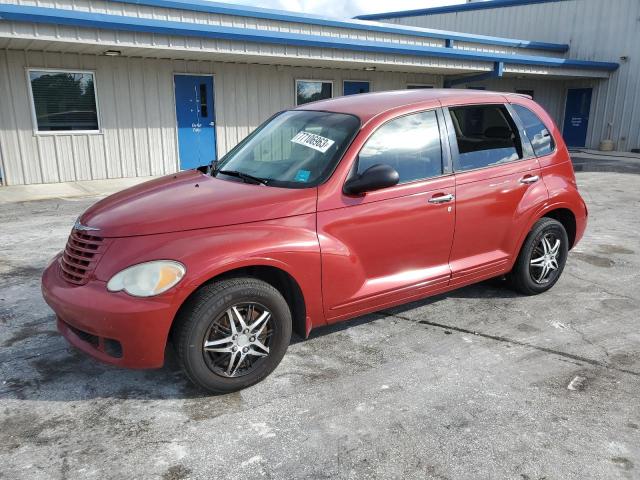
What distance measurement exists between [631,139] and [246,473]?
2108 centimetres

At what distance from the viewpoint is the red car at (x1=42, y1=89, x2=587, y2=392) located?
2904 mm

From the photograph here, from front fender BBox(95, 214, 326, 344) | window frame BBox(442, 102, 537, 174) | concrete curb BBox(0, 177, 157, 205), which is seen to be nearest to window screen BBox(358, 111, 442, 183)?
window frame BBox(442, 102, 537, 174)

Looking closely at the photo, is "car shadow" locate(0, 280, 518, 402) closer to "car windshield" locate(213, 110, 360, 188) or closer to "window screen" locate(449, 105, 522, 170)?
"car windshield" locate(213, 110, 360, 188)

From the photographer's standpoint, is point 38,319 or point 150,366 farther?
point 38,319

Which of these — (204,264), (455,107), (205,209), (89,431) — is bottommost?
(89,431)

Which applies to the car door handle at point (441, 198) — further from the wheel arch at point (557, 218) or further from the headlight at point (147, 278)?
the headlight at point (147, 278)

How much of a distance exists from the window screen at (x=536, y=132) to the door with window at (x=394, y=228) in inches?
42.4

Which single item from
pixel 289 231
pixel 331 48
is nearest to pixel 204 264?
pixel 289 231

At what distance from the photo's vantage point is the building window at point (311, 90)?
14133 mm

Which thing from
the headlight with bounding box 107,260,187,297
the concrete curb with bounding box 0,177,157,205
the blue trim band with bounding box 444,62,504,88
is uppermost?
the blue trim band with bounding box 444,62,504,88

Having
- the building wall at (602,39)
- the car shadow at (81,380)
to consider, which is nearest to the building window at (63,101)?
the car shadow at (81,380)

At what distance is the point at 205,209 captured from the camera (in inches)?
122

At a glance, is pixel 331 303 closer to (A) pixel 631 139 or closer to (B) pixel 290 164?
(B) pixel 290 164

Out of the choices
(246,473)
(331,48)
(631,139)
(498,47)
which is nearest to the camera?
(246,473)
